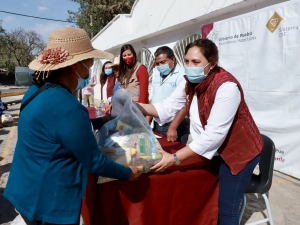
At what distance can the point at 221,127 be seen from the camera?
1.50 m

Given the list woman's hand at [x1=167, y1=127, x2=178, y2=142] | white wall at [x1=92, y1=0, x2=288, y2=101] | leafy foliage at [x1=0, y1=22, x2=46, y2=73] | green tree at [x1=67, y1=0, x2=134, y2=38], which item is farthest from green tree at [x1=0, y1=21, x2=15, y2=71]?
woman's hand at [x1=167, y1=127, x2=178, y2=142]

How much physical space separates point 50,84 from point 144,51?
803 cm

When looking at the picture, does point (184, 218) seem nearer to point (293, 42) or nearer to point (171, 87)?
point (171, 87)

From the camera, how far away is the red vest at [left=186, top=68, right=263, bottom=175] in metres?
1.57

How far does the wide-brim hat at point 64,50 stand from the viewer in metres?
1.16

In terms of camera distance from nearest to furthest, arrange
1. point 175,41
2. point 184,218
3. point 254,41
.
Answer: point 184,218 → point 254,41 → point 175,41

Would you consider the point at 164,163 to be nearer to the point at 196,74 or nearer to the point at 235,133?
the point at 235,133

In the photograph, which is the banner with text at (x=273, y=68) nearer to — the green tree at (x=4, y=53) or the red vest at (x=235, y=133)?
the red vest at (x=235, y=133)

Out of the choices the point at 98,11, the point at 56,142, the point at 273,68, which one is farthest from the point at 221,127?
the point at 98,11

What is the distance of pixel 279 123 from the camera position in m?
3.50

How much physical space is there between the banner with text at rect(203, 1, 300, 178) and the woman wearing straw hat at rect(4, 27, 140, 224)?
9.27 ft

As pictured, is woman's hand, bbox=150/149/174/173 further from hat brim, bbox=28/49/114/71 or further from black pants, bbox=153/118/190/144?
black pants, bbox=153/118/190/144

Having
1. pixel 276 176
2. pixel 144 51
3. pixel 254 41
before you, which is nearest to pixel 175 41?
pixel 144 51

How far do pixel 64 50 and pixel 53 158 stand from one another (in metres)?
0.48
